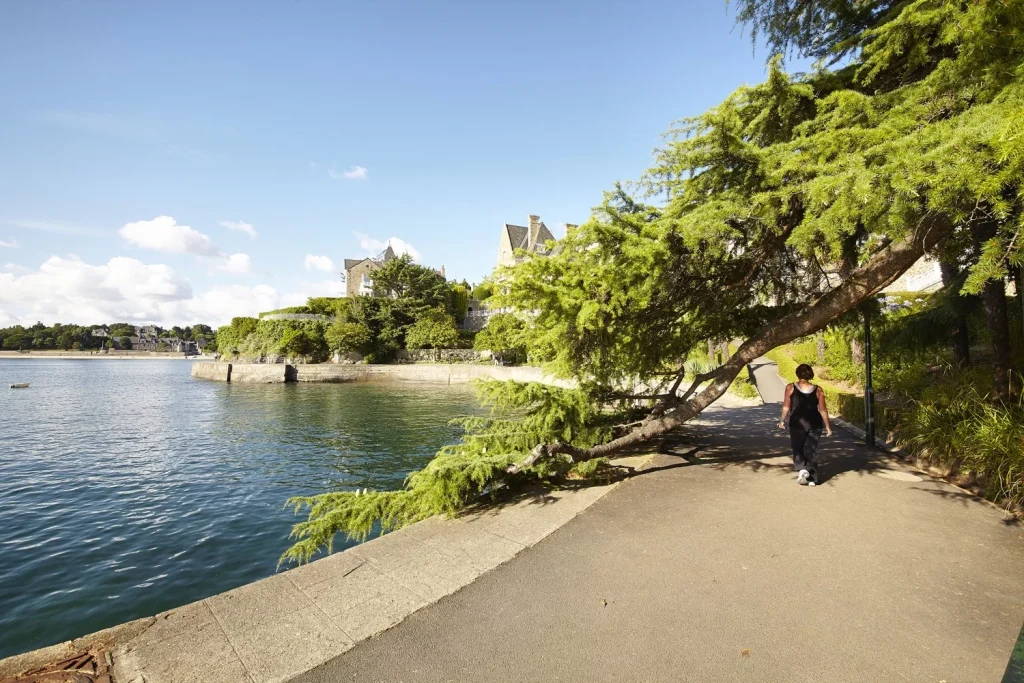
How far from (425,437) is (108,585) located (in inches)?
453

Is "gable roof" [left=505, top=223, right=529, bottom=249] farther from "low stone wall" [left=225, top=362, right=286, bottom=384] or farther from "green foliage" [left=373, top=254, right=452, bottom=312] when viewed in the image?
"low stone wall" [left=225, top=362, right=286, bottom=384]

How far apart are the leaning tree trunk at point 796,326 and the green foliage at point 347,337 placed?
48535mm

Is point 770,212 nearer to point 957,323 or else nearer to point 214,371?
point 957,323

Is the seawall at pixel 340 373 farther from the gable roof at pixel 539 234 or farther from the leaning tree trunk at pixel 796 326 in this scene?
the leaning tree trunk at pixel 796 326

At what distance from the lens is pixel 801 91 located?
7137 millimetres

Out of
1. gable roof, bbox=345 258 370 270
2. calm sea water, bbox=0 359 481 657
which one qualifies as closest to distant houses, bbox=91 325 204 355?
gable roof, bbox=345 258 370 270

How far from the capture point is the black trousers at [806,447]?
273 inches

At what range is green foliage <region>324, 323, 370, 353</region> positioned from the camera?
174ft

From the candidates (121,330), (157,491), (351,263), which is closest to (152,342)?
(121,330)

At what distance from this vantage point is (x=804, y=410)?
7.21m

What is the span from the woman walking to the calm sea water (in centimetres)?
823

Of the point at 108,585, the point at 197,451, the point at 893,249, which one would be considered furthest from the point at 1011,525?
the point at 197,451

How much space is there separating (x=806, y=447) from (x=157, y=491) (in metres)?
13.7

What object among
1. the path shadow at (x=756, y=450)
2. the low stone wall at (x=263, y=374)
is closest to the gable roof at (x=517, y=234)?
the low stone wall at (x=263, y=374)
